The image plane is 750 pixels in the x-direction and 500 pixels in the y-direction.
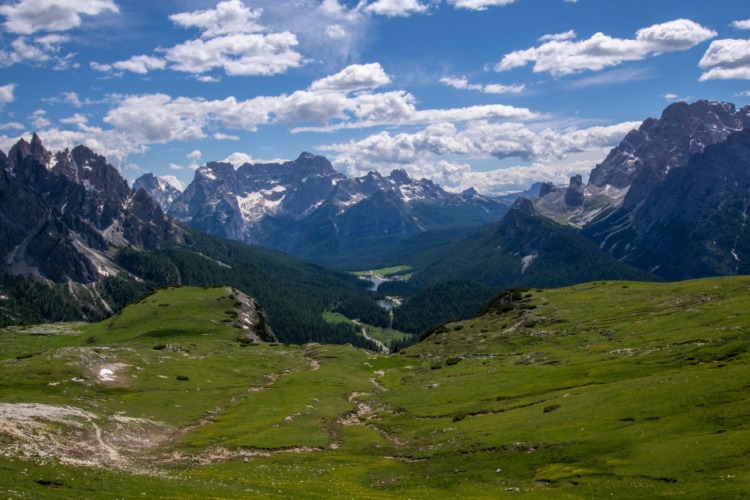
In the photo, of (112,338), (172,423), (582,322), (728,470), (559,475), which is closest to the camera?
(728,470)

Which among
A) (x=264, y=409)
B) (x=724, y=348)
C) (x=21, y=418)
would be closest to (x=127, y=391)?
(x=264, y=409)

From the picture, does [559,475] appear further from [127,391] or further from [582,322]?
[582,322]

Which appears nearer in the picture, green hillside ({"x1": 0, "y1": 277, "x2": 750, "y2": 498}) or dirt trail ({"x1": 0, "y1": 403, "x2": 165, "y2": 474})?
green hillside ({"x1": 0, "y1": 277, "x2": 750, "y2": 498})

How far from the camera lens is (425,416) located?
273ft

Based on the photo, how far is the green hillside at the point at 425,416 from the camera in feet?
148

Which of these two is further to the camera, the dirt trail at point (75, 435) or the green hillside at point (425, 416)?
the dirt trail at point (75, 435)

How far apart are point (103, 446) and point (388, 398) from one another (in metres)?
51.3

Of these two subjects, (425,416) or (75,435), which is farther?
(425,416)

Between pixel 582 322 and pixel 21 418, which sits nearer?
pixel 21 418

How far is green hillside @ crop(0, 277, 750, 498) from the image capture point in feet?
148

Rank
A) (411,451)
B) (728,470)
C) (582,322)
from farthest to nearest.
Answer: (582,322)
(411,451)
(728,470)

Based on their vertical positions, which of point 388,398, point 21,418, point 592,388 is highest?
point 21,418

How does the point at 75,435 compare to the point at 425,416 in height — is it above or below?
above

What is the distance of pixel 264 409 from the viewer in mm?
89750
